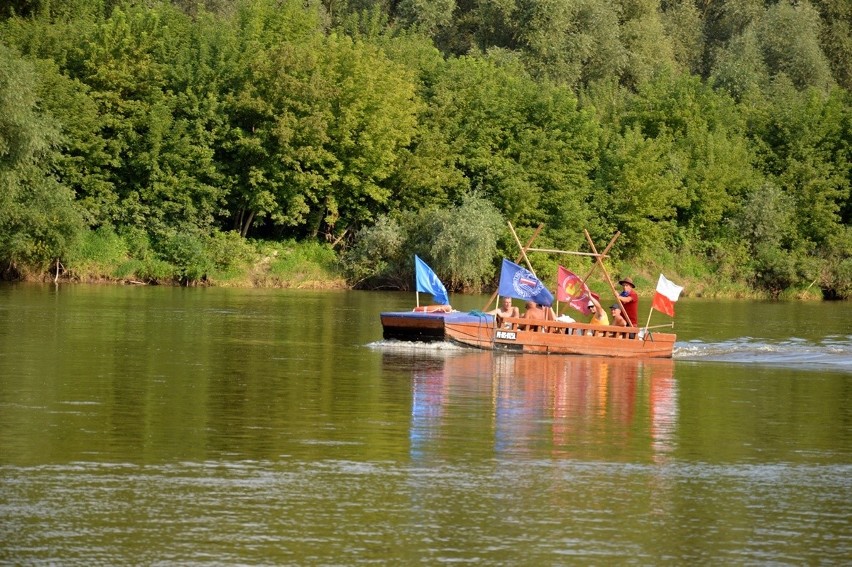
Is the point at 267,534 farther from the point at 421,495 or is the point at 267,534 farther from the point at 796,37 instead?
the point at 796,37

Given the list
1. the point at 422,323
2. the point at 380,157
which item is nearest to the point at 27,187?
the point at 380,157

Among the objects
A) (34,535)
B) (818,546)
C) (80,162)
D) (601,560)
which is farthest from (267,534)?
(80,162)

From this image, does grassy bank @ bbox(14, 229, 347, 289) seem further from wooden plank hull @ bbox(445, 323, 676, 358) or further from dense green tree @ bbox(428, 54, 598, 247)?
wooden plank hull @ bbox(445, 323, 676, 358)

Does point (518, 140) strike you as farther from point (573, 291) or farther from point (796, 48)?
point (573, 291)

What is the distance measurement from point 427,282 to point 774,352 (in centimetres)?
1144

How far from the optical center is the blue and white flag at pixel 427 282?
4438 cm

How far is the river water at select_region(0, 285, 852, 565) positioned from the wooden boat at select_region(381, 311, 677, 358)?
875 millimetres

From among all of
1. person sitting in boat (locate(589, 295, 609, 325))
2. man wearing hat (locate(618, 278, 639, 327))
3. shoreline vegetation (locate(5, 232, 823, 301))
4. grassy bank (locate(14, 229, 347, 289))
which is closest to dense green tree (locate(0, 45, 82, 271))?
grassy bank (locate(14, 229, 347, 289))

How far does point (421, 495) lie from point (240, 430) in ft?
19.6

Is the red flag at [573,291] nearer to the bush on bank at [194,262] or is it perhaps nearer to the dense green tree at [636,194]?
the bush on bank at [194,262]

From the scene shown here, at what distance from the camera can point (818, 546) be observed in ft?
58.5

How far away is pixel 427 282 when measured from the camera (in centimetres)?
4444

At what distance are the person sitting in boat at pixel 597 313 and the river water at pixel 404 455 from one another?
99.8 inches

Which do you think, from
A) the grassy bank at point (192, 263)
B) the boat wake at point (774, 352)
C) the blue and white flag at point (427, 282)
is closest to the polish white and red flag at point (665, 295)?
the boat wake at point (774, 352)
